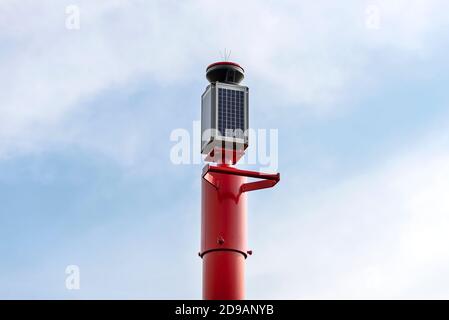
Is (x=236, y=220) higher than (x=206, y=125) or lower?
lower

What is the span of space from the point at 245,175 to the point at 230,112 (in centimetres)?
217

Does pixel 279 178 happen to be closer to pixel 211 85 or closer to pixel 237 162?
pixel 237 162

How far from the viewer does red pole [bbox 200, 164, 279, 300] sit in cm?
2408

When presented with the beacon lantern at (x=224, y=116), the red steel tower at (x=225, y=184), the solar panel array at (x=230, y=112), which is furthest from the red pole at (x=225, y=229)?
the solar panel array at (x=230, y=112)

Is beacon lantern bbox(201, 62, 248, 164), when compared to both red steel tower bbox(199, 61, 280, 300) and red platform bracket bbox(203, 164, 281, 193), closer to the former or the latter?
red steel tower bbox(199, 61, 280, 300)

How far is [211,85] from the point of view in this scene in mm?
25562

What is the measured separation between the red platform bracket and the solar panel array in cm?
124

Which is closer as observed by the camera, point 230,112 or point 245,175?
point 245,175

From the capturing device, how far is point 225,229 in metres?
24.6

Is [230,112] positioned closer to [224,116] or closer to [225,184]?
[224,116]

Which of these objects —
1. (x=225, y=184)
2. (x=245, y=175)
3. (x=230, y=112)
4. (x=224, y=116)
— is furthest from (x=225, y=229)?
(x=230, y=112)
